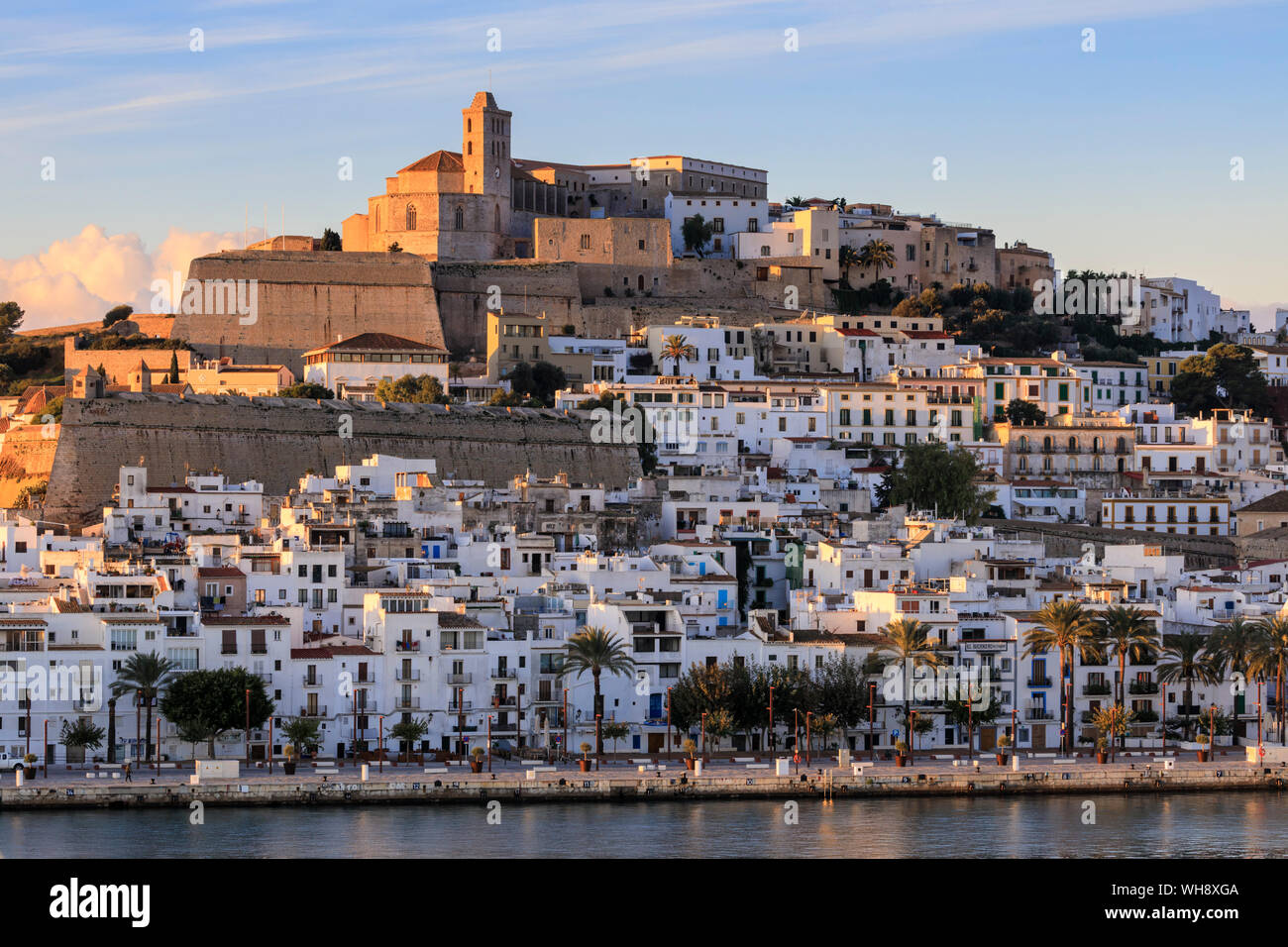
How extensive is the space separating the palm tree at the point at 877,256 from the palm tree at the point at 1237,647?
133 ft

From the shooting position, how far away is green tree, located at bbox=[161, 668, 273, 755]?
31.9 metres

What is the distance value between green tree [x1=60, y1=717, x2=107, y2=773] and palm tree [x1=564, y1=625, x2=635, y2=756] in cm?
702

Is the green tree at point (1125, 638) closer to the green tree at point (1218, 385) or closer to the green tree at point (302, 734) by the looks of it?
the green tree at point (302, 734)

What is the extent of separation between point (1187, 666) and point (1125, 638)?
108 cm

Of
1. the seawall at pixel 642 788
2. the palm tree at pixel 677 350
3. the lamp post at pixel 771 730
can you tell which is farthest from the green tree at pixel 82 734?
the palm tree at pixel 677 350

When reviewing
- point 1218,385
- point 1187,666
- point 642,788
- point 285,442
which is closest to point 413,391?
point 285,442

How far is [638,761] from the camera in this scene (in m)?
33.5

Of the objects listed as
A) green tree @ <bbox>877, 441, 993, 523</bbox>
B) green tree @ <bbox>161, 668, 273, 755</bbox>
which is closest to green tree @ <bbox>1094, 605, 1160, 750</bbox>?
green tree @ <bbox>877, 441, 993, 523</bbox>

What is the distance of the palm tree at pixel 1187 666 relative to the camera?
35719mm

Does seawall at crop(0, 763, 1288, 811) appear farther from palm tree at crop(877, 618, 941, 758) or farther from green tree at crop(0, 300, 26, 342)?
green tree at crop(0, 300, 26, 342)

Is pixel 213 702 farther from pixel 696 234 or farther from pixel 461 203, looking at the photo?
pixel 696 234
